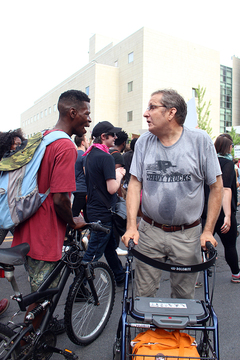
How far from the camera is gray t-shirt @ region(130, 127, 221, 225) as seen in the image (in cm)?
223

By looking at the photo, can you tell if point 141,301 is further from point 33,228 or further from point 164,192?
point 33,228

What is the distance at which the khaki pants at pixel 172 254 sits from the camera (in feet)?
7.64

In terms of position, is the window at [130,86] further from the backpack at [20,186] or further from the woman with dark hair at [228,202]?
the backpack at [20,186]

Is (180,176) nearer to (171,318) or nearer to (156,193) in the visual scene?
(156,193)

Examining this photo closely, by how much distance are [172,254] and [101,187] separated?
5.15 feet

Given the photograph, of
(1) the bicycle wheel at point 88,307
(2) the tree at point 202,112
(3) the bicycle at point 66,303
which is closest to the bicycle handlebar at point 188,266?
(3) the bicycle at point 66,303

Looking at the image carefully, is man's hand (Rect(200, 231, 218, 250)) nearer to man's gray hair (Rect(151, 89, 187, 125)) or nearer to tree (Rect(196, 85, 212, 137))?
man's gray hair (Rect(151, 89, 187, 125))

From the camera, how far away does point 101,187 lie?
369cm

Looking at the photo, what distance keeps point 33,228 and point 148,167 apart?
1.00 m

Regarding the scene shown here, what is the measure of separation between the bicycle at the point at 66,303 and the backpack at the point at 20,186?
0.22m

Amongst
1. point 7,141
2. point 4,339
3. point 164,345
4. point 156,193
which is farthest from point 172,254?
point 7,141

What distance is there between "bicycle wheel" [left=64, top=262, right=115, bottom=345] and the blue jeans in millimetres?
386

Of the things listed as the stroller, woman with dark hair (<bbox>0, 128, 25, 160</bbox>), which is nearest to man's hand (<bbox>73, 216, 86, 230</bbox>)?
the stroller

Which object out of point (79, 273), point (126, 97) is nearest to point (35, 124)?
point (126, 97)
